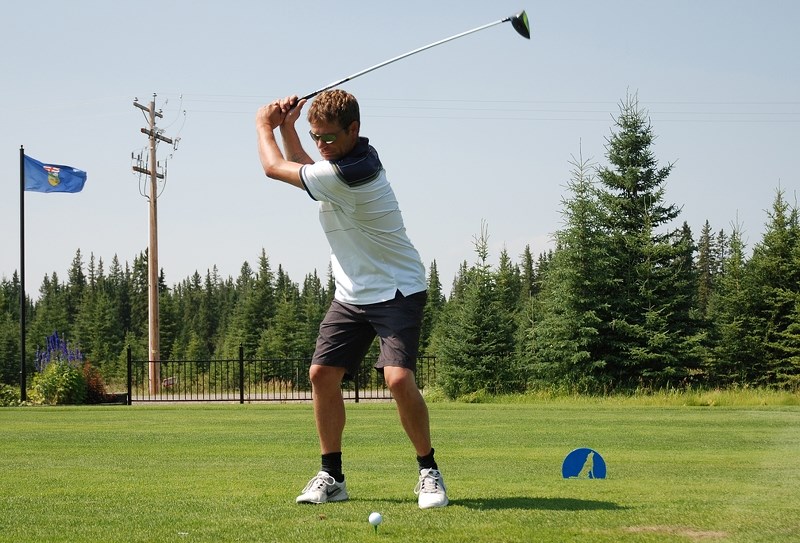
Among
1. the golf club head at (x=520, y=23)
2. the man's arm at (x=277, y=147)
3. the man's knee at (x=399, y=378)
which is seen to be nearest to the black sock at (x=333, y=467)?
the man's knee at (x=399, y=378)

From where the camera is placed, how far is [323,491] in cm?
452

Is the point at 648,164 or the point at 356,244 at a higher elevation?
the point at 648,164

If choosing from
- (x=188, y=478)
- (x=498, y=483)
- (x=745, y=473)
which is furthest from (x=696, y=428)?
(x=188, y=478)

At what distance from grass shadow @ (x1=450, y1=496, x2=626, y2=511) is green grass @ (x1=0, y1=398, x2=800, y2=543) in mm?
11

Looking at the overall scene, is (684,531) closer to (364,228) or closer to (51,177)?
(364,228)

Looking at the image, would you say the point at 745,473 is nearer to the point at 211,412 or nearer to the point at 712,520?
the point at 712,520

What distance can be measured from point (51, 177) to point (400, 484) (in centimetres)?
2222

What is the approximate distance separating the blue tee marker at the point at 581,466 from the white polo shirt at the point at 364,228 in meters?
1.67

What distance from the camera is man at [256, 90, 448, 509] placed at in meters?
4.48

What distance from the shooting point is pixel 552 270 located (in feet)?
80.3

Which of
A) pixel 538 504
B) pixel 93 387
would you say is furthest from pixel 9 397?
pixel 538 504

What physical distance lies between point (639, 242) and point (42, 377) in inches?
602

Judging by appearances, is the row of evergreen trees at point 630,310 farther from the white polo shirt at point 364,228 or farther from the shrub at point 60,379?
the white polo shirt at point 364,228

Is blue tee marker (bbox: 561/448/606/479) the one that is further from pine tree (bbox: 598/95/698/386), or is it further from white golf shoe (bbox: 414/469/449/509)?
pine tree (bbox: 598/95/698/386)
